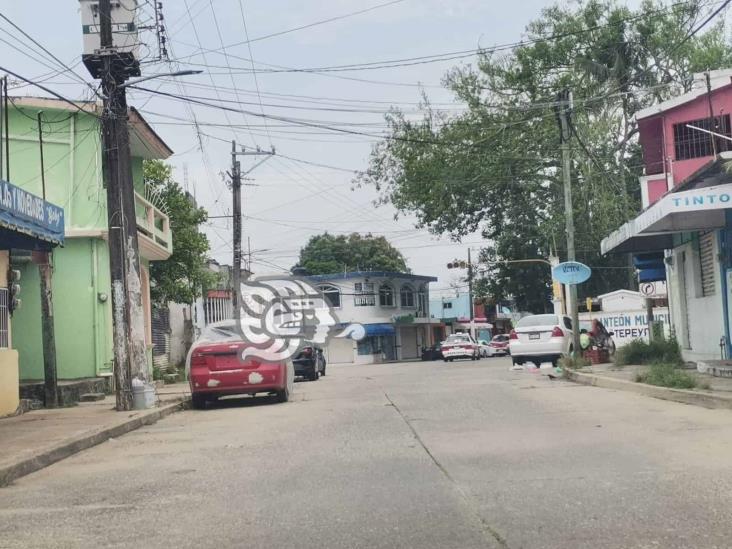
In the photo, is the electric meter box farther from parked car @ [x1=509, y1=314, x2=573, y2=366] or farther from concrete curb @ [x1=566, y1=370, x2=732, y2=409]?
parked car @ [x1=509, y1=314, x2=573, y2=366]

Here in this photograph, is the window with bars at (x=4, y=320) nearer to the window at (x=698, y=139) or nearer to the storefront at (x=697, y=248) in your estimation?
the storefront at (x=697, y=248)

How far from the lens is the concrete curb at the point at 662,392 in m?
12.7

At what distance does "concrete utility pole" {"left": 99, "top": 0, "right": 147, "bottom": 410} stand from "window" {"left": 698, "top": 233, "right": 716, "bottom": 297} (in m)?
12.0

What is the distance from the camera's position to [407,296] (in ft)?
228

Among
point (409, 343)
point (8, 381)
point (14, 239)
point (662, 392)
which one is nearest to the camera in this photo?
point (14, 239)

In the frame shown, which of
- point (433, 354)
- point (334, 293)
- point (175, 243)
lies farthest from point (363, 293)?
point (175, 243)

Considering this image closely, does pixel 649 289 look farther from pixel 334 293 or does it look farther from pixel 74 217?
pixel 334 293

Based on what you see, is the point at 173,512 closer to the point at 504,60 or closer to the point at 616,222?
the point at 616,222

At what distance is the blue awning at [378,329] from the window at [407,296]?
10.7ft

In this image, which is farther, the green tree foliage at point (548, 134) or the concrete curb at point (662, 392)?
the green tree foliage at point (548, 134)

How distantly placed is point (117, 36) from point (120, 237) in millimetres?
3819

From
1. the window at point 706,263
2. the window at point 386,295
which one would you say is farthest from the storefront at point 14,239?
the window at point 386,295

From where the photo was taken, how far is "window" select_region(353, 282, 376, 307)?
64.8 meters

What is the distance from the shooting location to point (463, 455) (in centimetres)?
906
